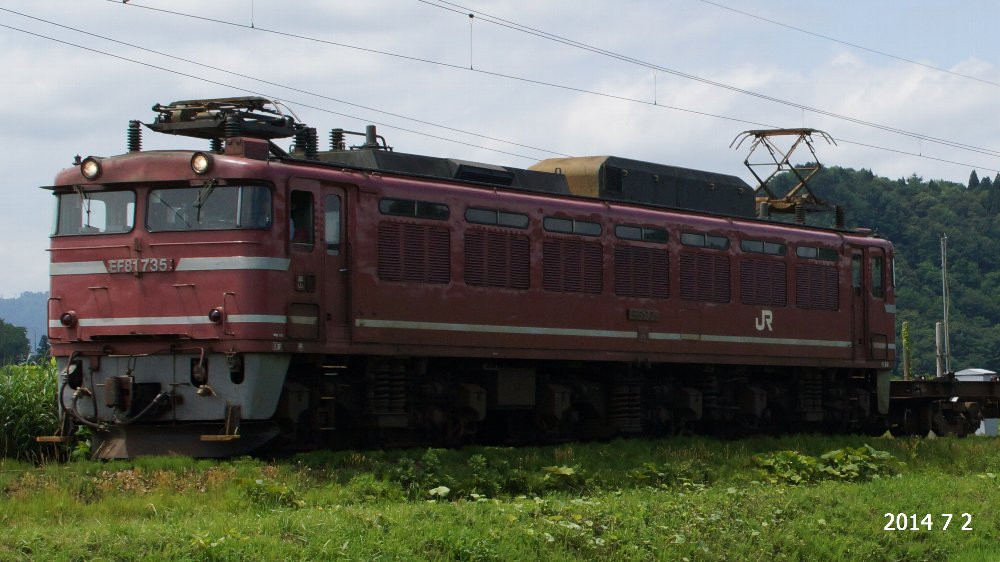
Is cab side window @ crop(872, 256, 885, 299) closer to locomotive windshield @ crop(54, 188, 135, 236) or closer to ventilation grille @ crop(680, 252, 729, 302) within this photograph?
ventilation grille @ crop(680, 252, 729, 302)

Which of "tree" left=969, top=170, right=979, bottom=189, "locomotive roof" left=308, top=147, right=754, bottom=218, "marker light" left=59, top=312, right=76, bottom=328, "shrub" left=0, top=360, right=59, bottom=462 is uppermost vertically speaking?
"tree" left=969, top=170, right=979, bottom=189

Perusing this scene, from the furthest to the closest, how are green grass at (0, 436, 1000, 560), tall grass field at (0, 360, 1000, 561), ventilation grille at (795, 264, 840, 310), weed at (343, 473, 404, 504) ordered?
1. ventilation grille at (795, 264, 840, 310)
2. weed at (343, 473, 404, 504)
3. tall grass field at (0, 360, 1000, 561)
4. green grass at (0, 436, 1000, 560)

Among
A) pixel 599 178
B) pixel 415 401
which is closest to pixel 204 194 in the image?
pixel 415 401

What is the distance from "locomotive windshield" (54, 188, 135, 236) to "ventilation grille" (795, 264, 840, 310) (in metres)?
14.0

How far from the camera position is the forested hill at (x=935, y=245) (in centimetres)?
12069

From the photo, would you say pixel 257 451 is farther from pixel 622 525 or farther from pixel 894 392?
pixel 894 392

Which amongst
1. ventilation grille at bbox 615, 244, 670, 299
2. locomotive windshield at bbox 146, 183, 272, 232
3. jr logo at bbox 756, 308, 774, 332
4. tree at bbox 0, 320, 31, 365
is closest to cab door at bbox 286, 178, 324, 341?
locomotive windshield at bbox 146, 183, 272, 232

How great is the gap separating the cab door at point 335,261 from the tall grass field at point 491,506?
1.95 m

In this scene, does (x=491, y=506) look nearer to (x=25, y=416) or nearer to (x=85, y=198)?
(x=85, y=198)

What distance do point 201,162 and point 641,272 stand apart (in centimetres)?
885

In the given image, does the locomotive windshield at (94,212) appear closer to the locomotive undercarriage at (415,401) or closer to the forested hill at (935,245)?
the locomotive undercarriage at (415,401)

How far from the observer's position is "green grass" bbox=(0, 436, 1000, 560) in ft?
46.3

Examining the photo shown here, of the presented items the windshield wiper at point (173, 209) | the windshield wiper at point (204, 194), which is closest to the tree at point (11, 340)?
the windshield wiper at point (173, 209)

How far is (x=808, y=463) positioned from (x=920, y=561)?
4.68m
